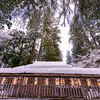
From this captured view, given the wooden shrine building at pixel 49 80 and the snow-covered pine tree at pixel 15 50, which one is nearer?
the wooden shrine building at pixel 49 80

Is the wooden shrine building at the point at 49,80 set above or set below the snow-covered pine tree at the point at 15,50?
below

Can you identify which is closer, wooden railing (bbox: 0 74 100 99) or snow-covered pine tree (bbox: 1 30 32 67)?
wooden railing (bbox: 0 74 100 99)

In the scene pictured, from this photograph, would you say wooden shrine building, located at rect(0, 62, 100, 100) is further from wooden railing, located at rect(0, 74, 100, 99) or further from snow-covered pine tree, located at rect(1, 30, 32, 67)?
snow-covered pine tree, located at rect(1, 30, 32, 67)

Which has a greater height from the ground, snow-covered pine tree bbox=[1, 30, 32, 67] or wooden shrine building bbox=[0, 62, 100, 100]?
snow-covered pine tree bbox=[1, 30, 32, 67]

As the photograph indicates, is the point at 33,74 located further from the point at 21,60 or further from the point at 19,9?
the point at 21,60

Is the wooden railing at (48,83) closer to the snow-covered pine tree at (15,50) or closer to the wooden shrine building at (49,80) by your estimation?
the wooden shrine building at (49,80)

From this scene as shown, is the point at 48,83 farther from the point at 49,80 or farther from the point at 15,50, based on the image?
the point at 15,50

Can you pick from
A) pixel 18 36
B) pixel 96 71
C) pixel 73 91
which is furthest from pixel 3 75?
pixel 18 36

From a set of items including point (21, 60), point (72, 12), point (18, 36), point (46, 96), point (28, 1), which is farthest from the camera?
point (18, 36)

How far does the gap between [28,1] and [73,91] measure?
4146mm

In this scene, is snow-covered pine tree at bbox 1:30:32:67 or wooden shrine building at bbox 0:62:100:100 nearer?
wooden shrine building at bbox 0:62:100:100

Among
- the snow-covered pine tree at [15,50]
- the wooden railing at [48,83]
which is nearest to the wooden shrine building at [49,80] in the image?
the wooden railing at [48,83]

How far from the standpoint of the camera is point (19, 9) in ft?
7.73

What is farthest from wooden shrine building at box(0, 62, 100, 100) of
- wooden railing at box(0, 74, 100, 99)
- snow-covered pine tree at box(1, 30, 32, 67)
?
snow-covered pine tree at box(1, 30, 32, 67)
